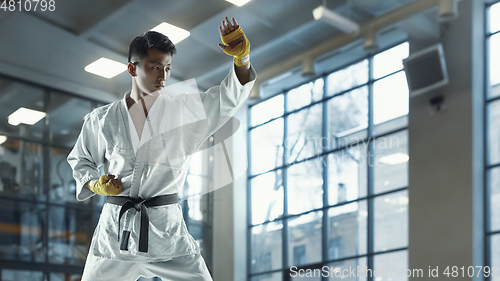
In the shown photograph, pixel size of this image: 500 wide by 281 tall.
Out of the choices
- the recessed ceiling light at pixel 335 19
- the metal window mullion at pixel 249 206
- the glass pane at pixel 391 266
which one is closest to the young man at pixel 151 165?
the recessed ceiling light at pixel 335 19

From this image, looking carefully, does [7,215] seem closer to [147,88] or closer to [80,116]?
[80,116]

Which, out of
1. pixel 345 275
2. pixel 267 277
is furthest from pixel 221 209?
pixel 345 275

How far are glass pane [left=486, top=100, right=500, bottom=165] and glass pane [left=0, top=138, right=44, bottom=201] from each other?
5378 mm

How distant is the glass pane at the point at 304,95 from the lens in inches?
315

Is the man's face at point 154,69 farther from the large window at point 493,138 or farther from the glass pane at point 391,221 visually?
the glass pane at point 391,221

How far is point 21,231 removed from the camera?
6.32 metres

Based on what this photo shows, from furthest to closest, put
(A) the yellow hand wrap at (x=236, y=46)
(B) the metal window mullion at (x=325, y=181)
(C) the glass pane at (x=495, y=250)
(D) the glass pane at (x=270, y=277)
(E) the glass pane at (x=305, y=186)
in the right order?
1. (D) the glass pane at (x=270, y=277)
2. (E) the glass pane at (x=305, y=186)
3. (B) the metal window mullion at (x=325, y=181)
4. (C) the glass pane at (x=495, y=250)
5. (A) the yellow hand wrap at (x=236, y=46)

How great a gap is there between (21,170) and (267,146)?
3.72 metres

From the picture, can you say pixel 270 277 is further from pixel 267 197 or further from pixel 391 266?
pixel 391 266

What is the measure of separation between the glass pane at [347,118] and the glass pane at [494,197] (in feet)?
6.09

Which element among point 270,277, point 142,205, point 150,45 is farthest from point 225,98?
point 270,277

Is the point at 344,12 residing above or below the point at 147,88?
above

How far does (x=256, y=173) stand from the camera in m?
8.73

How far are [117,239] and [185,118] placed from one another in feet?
1.38
